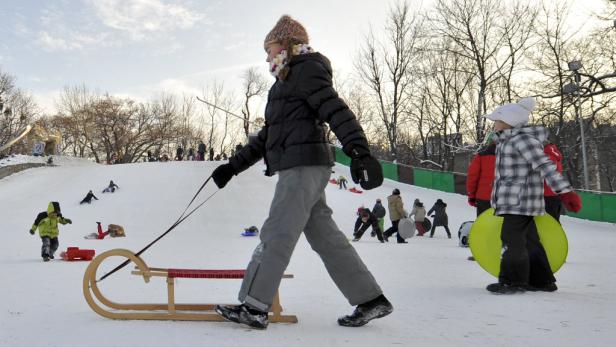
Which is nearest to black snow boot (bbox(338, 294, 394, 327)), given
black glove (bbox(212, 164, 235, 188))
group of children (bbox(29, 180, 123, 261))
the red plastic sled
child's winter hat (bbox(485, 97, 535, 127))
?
black glove (bbox(212, 164, 235, 188))

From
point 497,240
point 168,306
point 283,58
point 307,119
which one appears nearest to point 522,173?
point 497,240

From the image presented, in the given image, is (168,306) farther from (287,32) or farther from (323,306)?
(287,32)

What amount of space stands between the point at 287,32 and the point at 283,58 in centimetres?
16

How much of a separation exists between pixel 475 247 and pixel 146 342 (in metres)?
2.91

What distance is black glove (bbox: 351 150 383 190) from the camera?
2543mm

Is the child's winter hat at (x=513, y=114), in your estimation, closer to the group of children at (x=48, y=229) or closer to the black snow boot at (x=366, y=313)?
the black snow boot at (x=366, y=313)

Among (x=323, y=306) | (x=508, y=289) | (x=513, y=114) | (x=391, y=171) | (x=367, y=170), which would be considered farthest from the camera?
(x=391, y=171)

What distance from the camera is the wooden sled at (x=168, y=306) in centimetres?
278

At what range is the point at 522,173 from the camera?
3758 mm

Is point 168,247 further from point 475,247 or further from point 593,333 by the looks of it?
point 593,333

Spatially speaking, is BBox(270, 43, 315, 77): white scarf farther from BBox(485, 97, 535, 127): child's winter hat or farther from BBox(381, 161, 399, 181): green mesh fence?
BBox(381, 161, 399, 181): green mesh fence

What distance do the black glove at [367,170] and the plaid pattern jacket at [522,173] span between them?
1.64 m

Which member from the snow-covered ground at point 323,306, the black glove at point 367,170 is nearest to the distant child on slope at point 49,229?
the snow-covered ground at point 323,306

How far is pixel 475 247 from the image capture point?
4262 millimetres
